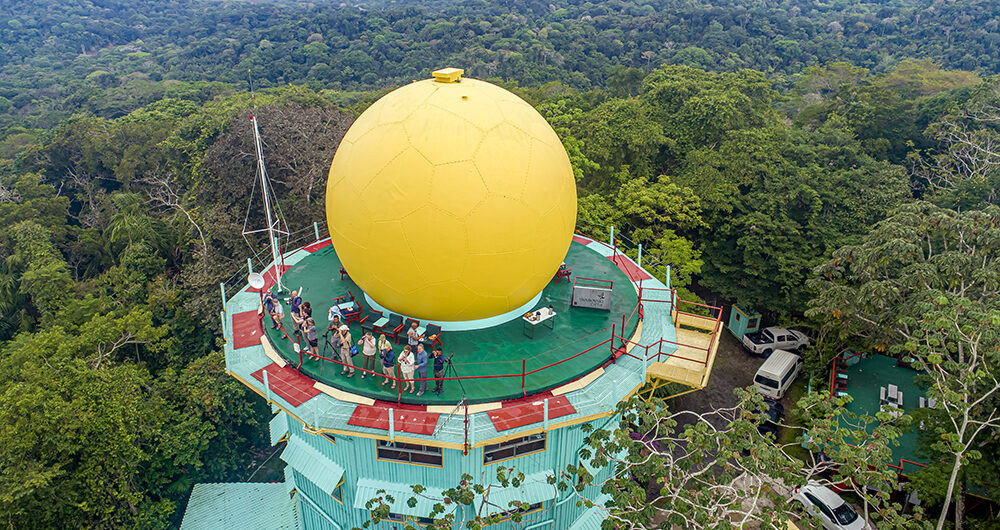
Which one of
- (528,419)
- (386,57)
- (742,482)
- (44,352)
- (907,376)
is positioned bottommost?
(742,482)

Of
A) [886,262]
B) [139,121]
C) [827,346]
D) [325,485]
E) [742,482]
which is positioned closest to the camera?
[325,485]

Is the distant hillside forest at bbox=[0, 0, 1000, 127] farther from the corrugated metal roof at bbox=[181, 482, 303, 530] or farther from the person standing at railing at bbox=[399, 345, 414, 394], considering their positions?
the corrugated metal roof at bbox=[181, 482, 303, 530]

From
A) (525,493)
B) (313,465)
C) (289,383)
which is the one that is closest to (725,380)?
(525,493)

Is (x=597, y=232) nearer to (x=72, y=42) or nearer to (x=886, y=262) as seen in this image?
(x=886, y=262)

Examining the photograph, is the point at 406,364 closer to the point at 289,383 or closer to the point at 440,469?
the point at 440,469

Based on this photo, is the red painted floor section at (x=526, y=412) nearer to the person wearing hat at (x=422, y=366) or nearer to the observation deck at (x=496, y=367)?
the observation deck at (x=496, y=367)

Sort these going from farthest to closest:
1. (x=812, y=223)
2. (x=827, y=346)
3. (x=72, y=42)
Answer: (x=72, y=42) < (x=812, y=223) < (x=827, y=346)

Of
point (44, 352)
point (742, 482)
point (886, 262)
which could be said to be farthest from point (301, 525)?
point (886, 262)
